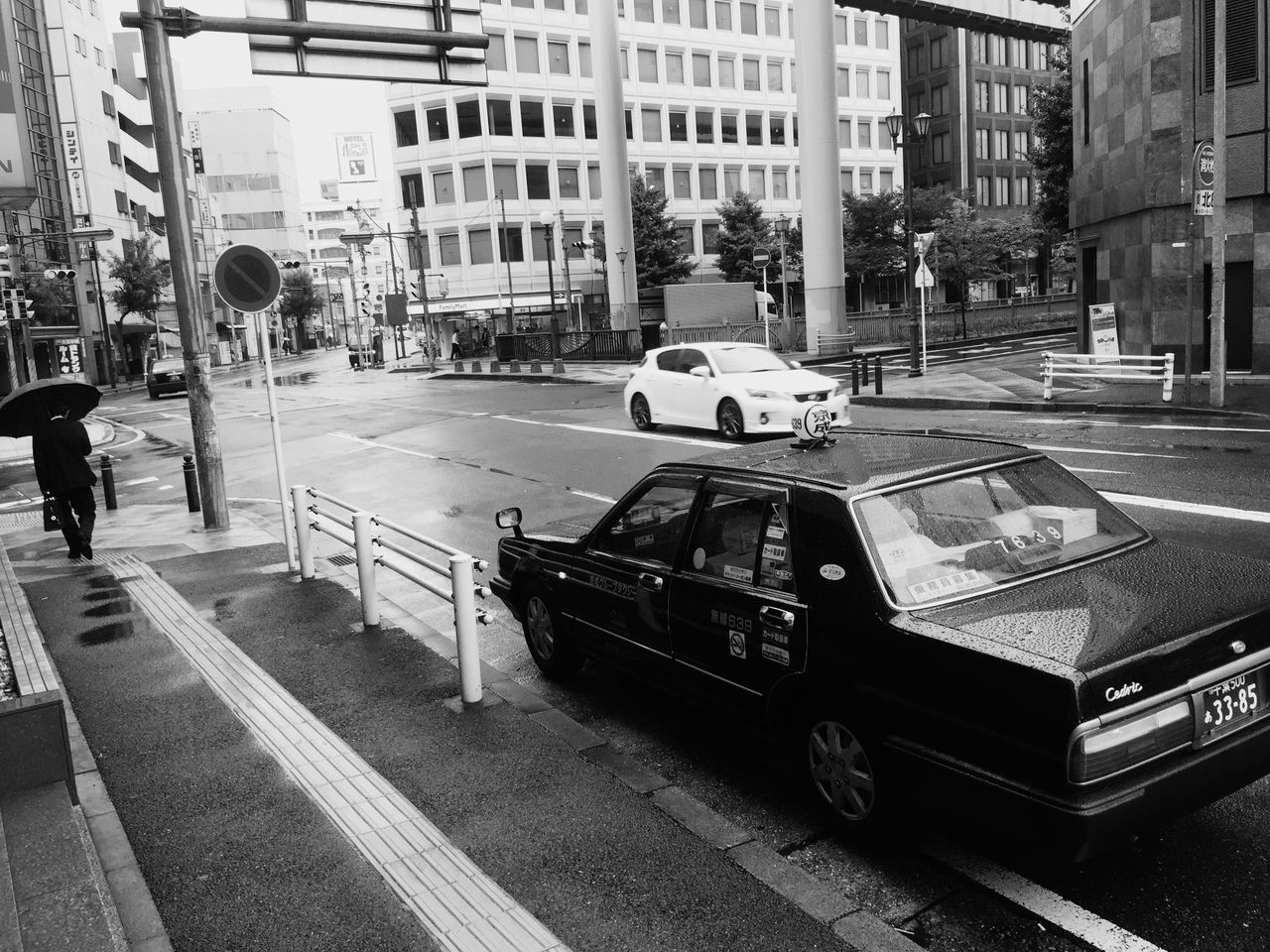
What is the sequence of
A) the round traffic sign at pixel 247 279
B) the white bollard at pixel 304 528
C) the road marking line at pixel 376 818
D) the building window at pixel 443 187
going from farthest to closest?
1. the building window at pixel 443 187
2. the round traffic sign at pixel 247 279
3. the white bollard at pixel 304 528
4. the road marking line at pixel 376 818

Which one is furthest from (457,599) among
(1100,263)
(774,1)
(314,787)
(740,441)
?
(774,1)

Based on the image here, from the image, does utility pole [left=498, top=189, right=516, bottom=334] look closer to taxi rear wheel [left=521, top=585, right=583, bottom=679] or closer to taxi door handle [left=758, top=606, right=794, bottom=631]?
taxi rear wheel [left=521, top=585, right=583, bottom=679]

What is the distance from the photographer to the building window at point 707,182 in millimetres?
69938

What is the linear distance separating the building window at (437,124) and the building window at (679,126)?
15.0m

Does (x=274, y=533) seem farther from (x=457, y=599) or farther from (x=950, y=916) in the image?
(x=950, y=916)

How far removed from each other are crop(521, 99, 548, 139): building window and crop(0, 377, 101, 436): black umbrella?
2236 inches

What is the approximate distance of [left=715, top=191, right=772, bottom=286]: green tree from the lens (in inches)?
2485

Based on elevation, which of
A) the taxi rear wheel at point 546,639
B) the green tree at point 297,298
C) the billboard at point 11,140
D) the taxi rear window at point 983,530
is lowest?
the taxi rear wheel at point 546,639

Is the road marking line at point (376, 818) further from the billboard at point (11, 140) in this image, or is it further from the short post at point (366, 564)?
the billboard at point (11, 140)

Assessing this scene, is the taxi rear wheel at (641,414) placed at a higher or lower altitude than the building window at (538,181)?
lower

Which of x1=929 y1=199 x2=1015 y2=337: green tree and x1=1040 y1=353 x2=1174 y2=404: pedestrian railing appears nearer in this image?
x1=1040 y1=353 x2=1174 y2=404: pedestrian railing

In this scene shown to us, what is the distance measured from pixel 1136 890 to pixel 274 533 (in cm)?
1064

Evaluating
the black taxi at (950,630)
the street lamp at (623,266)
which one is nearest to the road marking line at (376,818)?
the black taxi at (950,630)

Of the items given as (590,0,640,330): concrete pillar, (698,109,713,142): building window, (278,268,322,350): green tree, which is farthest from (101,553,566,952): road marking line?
(278,268,322,350): green tree
